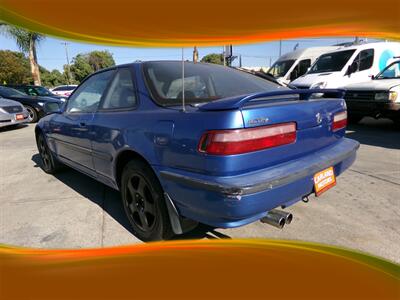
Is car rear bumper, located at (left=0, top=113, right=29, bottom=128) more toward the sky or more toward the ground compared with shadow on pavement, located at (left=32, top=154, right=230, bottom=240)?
more toward the sky

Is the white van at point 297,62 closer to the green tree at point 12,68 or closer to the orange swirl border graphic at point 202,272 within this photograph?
the orange swirl border graphic at point 202,272

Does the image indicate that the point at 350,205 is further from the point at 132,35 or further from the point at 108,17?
the point at 108,17

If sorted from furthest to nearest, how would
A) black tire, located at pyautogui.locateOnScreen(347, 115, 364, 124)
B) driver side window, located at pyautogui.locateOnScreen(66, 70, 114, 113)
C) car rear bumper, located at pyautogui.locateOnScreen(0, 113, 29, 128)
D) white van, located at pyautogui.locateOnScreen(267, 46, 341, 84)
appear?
white van, located at pyautogui.locateOnScreen(267, 46, 341, 84) < car rear bumper, located at pyautogui.locateOnScreen(0, 113, 29, 128) < black tire, located at pyautogui.locateOnScreen(347, 115, 364, 124) < driver side window, located at pyautogui.locateOnScreen(66, 70, 114, 113)

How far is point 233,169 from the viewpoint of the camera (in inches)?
78.7

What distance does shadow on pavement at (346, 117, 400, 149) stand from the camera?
601 cm

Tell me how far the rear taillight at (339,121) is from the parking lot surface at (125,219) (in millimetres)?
866

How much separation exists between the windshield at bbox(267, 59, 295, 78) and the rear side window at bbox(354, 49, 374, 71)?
3.91 metres

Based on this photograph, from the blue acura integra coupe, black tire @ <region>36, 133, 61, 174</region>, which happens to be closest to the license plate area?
the blue acura integra coupe

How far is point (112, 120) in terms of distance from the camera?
2.88 meters

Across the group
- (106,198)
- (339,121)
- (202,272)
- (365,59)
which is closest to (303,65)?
(365,59)

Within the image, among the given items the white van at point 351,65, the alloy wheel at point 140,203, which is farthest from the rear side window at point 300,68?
the alloy wheel at point 140,203

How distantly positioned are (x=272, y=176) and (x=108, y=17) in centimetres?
170

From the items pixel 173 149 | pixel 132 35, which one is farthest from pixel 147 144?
pixel 132 35

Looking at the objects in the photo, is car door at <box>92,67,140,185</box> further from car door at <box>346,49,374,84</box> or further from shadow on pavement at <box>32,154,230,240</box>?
car door at <box>346,49,374,84</box>
